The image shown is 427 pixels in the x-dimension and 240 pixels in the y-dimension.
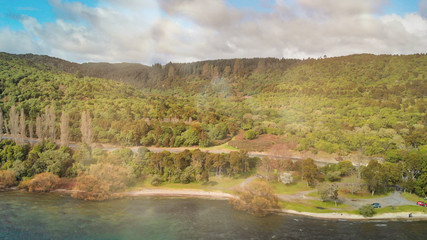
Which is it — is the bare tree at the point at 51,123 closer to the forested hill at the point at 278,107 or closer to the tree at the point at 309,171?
the forested hill at the point at 278,107

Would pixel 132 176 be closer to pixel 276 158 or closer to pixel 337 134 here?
pixel 276 158

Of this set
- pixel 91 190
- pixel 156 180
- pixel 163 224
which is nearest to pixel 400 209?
pixel 163 224

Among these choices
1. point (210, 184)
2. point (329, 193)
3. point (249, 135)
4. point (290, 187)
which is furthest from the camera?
point (249, 135)

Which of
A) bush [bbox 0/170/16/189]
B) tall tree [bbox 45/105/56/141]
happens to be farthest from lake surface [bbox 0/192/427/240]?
tall tree [bbox 45/105/56/141]

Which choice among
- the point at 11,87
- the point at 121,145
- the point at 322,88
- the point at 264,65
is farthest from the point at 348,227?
the point at 264,65

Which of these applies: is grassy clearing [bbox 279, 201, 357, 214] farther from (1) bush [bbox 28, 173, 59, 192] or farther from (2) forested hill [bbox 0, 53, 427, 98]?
(2) forested hill [bbox 0, 53, 427, 98]

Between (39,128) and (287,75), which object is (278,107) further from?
(39,128)
